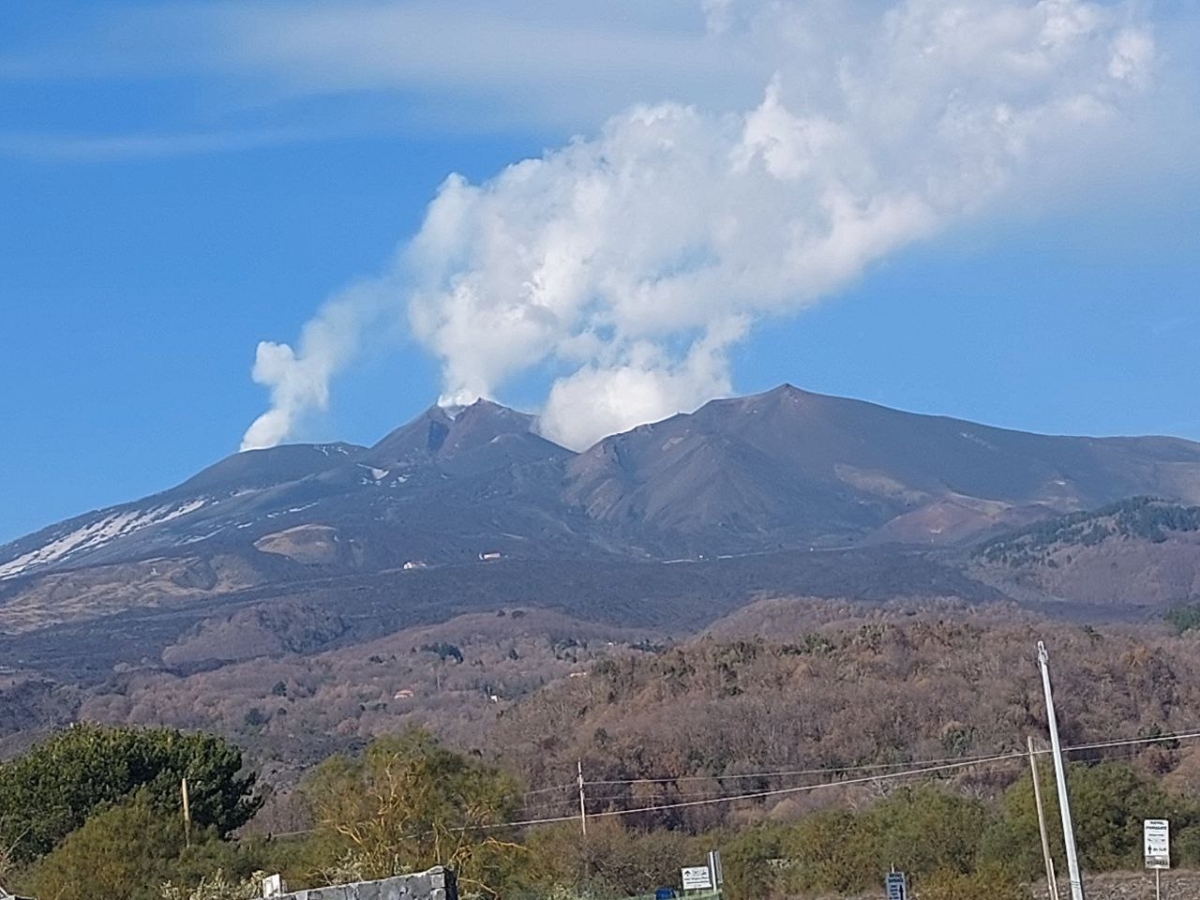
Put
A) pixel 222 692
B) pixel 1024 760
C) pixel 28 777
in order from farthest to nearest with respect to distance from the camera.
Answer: pixel 222 692 → pixel 1024 760 → pixel 28 777

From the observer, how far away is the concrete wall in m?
13.7

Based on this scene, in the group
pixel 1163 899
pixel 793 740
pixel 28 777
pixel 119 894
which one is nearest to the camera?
pixel 119 894

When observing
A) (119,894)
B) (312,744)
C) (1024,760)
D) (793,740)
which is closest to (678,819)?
(1024,760)

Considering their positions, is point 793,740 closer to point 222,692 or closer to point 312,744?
point 312,744

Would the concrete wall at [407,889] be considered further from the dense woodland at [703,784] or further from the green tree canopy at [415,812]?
the green tree canopy at [415,812]

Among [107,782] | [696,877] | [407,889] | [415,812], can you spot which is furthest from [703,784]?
[407,889]

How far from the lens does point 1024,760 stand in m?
60.7

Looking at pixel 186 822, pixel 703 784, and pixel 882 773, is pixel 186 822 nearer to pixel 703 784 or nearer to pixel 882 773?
pixel 703 784

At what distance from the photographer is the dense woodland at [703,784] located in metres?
29.5

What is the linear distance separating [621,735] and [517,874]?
4849 centimetres

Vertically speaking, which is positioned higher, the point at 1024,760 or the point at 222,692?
the point at 222,692

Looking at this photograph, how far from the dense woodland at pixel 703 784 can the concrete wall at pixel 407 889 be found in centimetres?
500

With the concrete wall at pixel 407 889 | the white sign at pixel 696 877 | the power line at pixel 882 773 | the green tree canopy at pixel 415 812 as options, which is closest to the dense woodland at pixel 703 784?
the green tree canopy at pixel 415 812

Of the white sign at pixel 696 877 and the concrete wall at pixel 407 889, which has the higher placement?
the concrete wall at pixel 407 889
